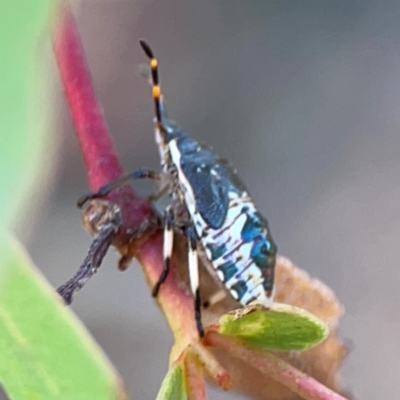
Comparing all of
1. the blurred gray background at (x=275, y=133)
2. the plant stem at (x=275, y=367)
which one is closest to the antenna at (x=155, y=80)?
the plant stem at (x=275, y=367)

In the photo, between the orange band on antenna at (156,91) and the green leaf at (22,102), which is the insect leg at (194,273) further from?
the green leaf at (22,102)

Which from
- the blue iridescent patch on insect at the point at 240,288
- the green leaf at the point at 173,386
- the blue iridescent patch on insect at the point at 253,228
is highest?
the blue iridescent patch on insect at the point at 253,228

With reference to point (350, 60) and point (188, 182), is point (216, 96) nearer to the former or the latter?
point (350, 60)

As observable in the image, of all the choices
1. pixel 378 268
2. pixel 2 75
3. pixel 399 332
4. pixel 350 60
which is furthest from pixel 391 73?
pixel 2 75

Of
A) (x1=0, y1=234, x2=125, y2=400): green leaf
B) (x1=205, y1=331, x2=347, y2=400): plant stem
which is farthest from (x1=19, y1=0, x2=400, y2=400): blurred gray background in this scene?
(x1=0, y1=234, x2=125, y2=400): green leaf

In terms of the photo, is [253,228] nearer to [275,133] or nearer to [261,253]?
[261,253]

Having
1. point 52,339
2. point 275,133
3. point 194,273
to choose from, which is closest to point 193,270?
point 194,273
